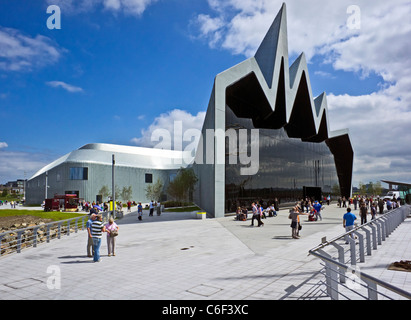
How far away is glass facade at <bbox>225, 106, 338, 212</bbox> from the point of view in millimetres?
25141

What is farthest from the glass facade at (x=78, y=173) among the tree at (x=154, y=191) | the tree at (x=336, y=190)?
the tree at (x=336, y=190)

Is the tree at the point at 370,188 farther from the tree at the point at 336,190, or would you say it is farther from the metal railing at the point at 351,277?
the metal railing at the point at 351,277

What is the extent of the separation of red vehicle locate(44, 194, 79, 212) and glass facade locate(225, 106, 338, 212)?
24.1 metres

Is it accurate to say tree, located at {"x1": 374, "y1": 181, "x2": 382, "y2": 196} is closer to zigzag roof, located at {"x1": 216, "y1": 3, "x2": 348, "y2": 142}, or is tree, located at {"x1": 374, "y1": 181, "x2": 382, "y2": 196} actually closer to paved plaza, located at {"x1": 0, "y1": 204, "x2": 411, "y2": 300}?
zigzag roof, located at {"x1": 216, "y1": 3, "x2": 348, "y2": 142}

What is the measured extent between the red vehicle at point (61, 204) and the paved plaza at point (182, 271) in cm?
2847

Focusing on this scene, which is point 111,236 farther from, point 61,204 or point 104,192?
point 104,192

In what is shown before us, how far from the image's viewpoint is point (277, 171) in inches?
1277

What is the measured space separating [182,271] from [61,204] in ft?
126

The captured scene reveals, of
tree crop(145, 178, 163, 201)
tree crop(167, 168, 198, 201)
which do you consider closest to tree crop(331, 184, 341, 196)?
tree crop(167, 168, 198, 201)

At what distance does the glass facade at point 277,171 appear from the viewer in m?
25.1

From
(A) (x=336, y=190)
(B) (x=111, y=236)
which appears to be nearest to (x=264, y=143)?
(B) (x=111, y=236)
